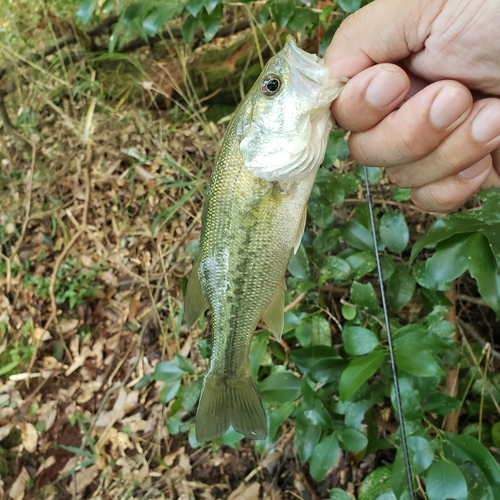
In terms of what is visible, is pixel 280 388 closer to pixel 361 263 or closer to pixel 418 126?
pixel 361 263

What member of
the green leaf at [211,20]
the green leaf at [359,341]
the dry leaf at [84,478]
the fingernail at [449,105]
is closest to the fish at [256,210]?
the fingernail at [449,105]

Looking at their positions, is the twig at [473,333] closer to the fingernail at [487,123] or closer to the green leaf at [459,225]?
the green leaf at [459,225]

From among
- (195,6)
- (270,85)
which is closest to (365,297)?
(270,85)

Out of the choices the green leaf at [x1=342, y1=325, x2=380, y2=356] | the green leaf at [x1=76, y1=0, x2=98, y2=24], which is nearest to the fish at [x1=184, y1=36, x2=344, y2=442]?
the green leaf at [x1=342, y1=325, x2=380, y2=356]

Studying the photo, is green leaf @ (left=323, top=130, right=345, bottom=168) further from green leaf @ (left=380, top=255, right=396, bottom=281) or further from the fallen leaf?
the fallen leaf

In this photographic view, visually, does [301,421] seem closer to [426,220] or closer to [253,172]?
[253,172]

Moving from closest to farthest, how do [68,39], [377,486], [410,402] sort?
[410,402]
[377,486]
[68,39]
